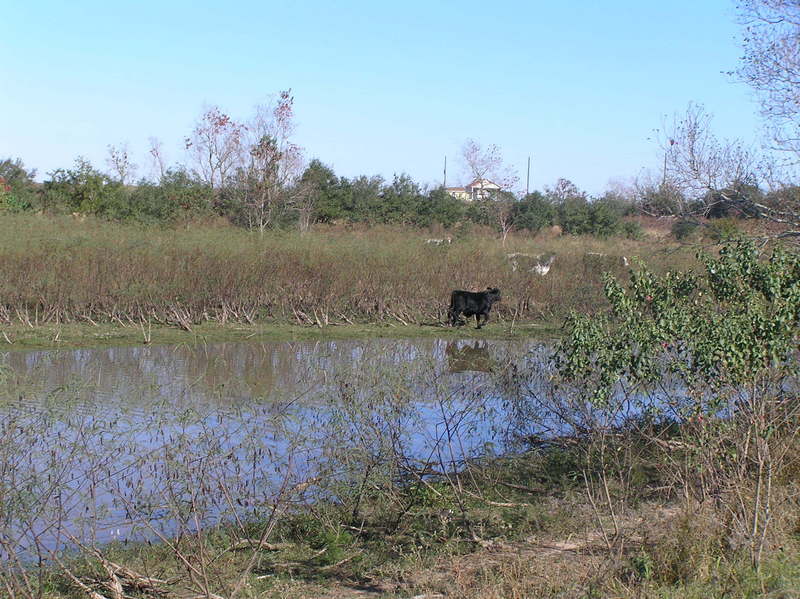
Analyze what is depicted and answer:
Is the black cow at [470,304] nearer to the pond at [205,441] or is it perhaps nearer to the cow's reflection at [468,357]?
the cow's reflection at [468,357]

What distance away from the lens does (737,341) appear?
23.5ft

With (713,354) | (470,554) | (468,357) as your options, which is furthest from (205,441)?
(468,357)

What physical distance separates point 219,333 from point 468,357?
5.03 meters

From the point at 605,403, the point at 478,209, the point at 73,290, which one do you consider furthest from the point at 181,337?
the point at 478,209

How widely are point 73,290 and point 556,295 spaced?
428 inches

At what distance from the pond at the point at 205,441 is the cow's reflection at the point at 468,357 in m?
1.62

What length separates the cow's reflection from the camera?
553 inches

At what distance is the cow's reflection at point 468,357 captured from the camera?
14.0 meters

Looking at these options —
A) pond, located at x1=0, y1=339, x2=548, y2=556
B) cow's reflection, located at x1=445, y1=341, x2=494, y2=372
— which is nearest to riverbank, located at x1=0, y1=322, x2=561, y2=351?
cow's reflection, located at x1=445, y1=341, x2=494, y2=372

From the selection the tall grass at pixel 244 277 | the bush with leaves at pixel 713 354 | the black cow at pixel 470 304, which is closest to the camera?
the bush with leaves at pixel 713 354

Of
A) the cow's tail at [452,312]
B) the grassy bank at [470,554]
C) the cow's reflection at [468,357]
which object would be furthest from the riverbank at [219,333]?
the grassy bank at [470,554]

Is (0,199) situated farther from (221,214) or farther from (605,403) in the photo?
(605,403)

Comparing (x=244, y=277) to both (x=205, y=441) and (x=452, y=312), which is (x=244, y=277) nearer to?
(x=452, y=312)

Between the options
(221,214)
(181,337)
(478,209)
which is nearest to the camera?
(181,337)
